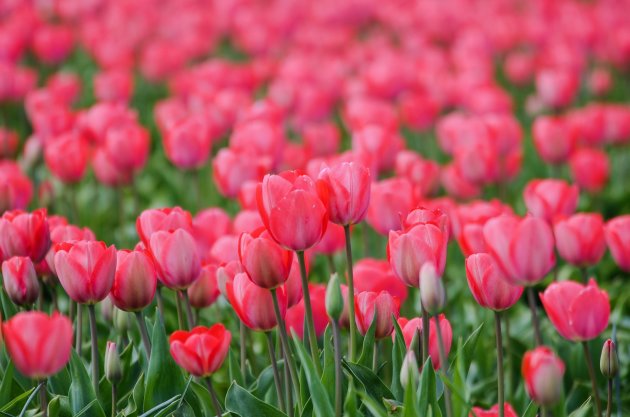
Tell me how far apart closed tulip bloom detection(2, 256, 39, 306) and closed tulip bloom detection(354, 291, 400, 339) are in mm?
719

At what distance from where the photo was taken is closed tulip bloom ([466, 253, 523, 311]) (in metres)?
1.71

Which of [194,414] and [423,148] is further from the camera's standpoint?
[423,148]

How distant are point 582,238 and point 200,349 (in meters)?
1.09

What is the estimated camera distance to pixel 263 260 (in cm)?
165

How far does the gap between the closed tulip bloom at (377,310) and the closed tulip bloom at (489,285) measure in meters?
0.19

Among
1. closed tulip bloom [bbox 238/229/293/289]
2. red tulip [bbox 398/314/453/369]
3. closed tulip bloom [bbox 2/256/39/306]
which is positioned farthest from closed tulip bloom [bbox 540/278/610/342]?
closed tulip bloom [bbox 2/256/39/306]

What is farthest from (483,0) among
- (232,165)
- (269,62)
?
(232,165)

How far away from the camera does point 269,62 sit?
561 cm

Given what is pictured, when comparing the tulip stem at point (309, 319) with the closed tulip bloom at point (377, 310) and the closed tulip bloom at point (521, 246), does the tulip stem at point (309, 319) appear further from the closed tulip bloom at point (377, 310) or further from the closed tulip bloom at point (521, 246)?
the closed tulip bloom at point (521, 246)

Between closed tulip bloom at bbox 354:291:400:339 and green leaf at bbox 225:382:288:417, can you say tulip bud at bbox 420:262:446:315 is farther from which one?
green leaf at bbox 225:382:288:417

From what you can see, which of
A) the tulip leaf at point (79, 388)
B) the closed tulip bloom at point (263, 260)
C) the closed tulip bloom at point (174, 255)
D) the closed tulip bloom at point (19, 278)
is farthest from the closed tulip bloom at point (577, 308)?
the closed tulip bloom at point (19, 278)

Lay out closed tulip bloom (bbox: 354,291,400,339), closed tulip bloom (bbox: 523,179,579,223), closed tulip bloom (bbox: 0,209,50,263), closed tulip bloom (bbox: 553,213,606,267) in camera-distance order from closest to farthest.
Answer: closed tulip bloom (bbox: 354,291,400,339) → closed tulip bloom (bbox: 0,209,50,263) → closed tulip bloom (bbox: 553,213,606,267) → closed tulip bloom (bbox: 523,179,579,223)

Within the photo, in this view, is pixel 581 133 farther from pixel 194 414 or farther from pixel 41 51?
pixel 41 51

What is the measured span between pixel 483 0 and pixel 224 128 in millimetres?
4379
